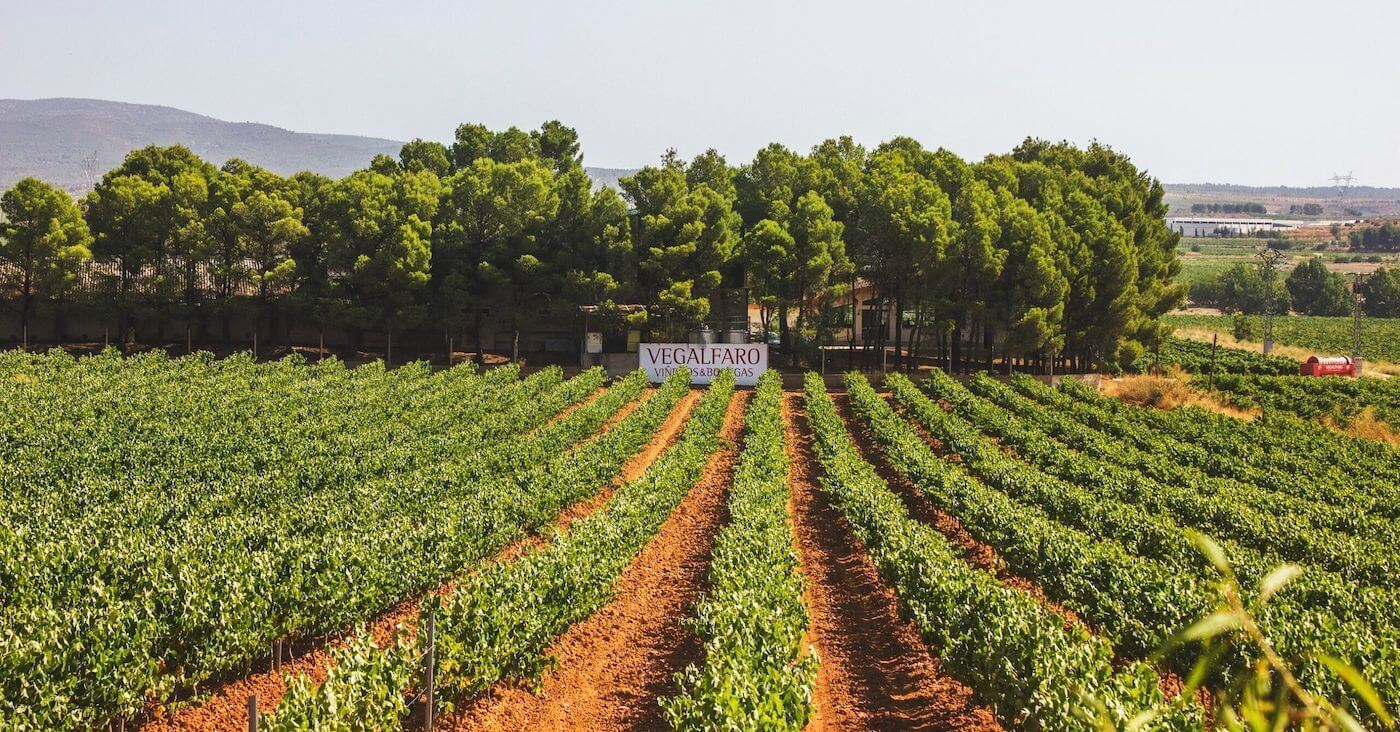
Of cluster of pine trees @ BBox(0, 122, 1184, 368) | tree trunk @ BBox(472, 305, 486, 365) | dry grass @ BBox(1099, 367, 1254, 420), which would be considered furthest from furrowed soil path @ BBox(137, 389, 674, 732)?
dry grass @ BBox(1099, 367, 1254, 420)

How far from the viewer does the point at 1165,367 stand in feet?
189

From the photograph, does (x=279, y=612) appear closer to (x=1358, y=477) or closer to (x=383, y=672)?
(x=383, y=672)

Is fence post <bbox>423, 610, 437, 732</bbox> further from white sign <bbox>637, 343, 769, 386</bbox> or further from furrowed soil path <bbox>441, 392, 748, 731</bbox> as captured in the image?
white sign <bbox>637, 343, 769, 386</bbox>

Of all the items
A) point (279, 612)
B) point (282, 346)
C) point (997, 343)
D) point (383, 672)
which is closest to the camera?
point (383, 672)

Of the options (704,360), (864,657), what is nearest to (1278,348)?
(704,360)

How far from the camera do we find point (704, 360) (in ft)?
144

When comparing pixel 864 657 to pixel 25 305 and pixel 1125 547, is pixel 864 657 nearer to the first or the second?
pixel 1125 547

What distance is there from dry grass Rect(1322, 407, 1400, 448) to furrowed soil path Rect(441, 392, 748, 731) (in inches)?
1184

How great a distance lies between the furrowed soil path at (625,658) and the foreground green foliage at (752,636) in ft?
2.18

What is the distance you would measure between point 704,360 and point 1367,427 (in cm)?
2792

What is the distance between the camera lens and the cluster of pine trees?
45312mm

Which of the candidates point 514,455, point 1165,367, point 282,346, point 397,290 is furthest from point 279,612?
point 1165,367

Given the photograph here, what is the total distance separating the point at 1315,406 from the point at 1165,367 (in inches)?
672

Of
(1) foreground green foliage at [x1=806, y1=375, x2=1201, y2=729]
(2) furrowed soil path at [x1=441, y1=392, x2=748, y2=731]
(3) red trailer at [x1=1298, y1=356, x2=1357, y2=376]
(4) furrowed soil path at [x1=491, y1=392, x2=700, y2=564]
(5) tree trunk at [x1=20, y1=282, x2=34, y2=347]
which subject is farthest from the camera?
(3) red trailer at [x1=1298, y1=356, x2=1357, y2=376]
